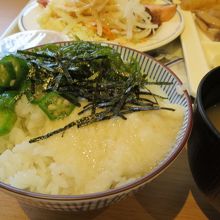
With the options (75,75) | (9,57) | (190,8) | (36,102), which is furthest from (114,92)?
(190,8)

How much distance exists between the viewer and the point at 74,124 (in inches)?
36.3

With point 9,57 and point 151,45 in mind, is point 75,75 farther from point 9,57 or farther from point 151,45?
point 151,45

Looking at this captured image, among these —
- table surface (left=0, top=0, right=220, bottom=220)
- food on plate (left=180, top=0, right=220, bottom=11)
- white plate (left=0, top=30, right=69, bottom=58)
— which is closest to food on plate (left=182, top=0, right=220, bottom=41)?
food on plate (left=180, top=0, right=220, bottom=11)

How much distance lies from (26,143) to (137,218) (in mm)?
398

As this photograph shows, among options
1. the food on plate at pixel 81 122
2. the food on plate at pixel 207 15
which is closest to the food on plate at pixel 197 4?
the food on plate at pixel 207 15

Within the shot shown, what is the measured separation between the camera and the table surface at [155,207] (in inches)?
38.0

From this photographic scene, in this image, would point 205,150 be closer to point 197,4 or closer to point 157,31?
point 157,31

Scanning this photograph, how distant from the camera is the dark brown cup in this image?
0.81 m

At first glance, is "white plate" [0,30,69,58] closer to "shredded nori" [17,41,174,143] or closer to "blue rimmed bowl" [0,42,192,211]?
"shredded nori" [17,41,174,143]

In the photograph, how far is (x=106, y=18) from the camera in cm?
205

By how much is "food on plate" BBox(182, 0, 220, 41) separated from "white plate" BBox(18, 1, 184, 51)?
112 millimetres

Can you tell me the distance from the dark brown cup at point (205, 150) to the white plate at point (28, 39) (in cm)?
101

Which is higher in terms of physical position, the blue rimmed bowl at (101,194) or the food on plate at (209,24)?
the blue rimmed bowl at (101,194)

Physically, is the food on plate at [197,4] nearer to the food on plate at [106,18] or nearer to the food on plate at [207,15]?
the food on plate at [207,15]
